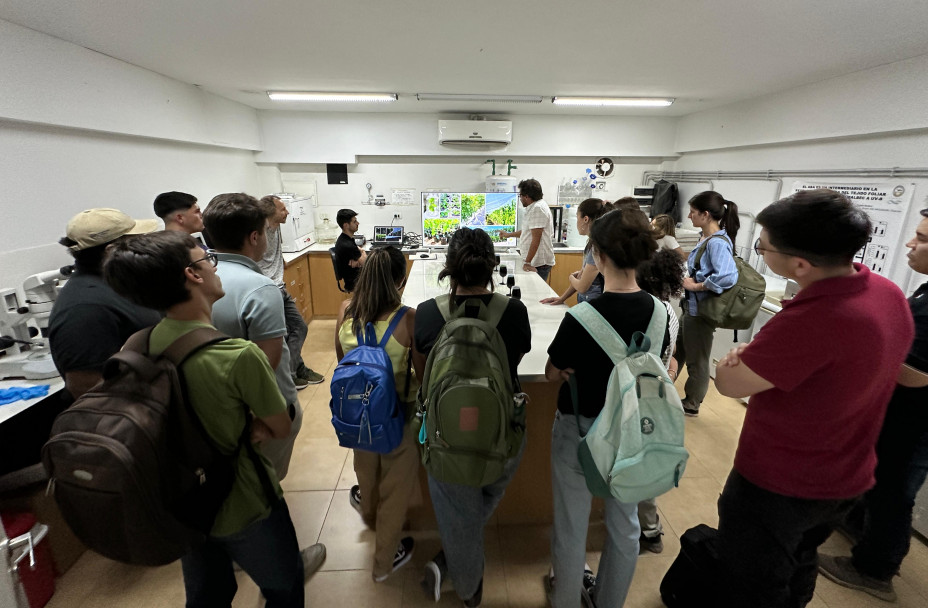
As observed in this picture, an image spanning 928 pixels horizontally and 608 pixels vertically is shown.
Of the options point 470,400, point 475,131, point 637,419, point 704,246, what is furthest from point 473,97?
point 637,419

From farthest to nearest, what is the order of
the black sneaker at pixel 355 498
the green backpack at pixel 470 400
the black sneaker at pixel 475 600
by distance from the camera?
the black sneaker at pixel 355 498 → the black sneaker at pixel 475 600 → the green backpack at pixel 470 400

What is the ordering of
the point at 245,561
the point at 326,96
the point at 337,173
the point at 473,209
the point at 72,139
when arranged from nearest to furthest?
the point at 245,561 < the point at 72,139 < the point at 326,96 < the point at 473,209 < the point at 337,173

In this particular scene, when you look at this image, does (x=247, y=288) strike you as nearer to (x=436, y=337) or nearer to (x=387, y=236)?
(x=436, y=337)

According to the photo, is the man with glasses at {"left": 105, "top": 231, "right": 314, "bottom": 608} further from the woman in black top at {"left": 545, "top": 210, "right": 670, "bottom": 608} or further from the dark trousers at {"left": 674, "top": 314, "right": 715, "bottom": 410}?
the dark trousers at {"left": 674, "top": 314, "right": 715, "bottom": 410}

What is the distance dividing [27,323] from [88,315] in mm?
1194

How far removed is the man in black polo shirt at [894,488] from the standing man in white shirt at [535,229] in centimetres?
259

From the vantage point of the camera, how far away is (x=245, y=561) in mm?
1188

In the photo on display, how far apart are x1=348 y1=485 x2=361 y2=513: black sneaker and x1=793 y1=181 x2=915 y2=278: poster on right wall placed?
3.45 meters

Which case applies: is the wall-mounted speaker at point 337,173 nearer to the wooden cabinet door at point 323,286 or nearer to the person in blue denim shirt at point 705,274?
the wooden cabinet door at point 323,286

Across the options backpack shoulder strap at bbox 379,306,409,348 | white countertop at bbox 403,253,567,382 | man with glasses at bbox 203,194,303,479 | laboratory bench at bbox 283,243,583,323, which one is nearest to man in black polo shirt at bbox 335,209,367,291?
white countertop at bbox 403,253,567,382

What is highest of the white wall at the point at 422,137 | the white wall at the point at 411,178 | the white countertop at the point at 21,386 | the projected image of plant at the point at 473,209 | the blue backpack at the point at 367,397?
the white wall at the point at 422,137

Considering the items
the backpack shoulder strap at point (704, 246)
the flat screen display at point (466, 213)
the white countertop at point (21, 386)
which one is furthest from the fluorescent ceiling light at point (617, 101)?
the white countertop at point (21, 386)

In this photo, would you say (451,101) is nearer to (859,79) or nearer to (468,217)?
(468,217)

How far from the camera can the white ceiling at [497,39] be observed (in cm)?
182
